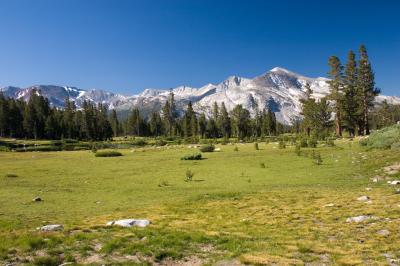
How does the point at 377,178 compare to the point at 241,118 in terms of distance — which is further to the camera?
the point at 241,118

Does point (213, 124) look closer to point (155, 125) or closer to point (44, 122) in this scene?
point (155, 125)

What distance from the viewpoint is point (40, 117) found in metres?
126

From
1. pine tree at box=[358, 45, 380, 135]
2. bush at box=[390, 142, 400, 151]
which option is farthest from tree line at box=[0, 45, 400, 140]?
bush at box=[390, 142, 400, 151]

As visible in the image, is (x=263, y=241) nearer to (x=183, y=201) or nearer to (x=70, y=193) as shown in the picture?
(x=183, y=201)

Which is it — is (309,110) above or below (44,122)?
above

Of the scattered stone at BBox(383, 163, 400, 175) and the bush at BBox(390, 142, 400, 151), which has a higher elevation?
the bush at BBox(390, 142, 400, 151)

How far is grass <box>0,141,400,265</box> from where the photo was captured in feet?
31.5

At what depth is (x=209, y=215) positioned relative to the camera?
1507cm

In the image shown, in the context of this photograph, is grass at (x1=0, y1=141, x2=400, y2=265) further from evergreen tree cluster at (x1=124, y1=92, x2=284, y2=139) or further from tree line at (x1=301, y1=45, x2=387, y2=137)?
evergreen tree cluster at (x1=124, y1=92, x2=284, y2=139)

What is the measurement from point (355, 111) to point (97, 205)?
66.9 meters

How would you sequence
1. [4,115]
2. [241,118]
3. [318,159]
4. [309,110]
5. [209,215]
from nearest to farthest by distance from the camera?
[209,215] < [318,159] < [309,110] < [4,115] < [241,118]

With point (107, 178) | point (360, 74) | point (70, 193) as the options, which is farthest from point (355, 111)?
point (70, 193)

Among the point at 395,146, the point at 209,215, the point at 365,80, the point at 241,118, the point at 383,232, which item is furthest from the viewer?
the point at 241,118

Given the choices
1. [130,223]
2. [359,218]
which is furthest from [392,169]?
[130,223]
